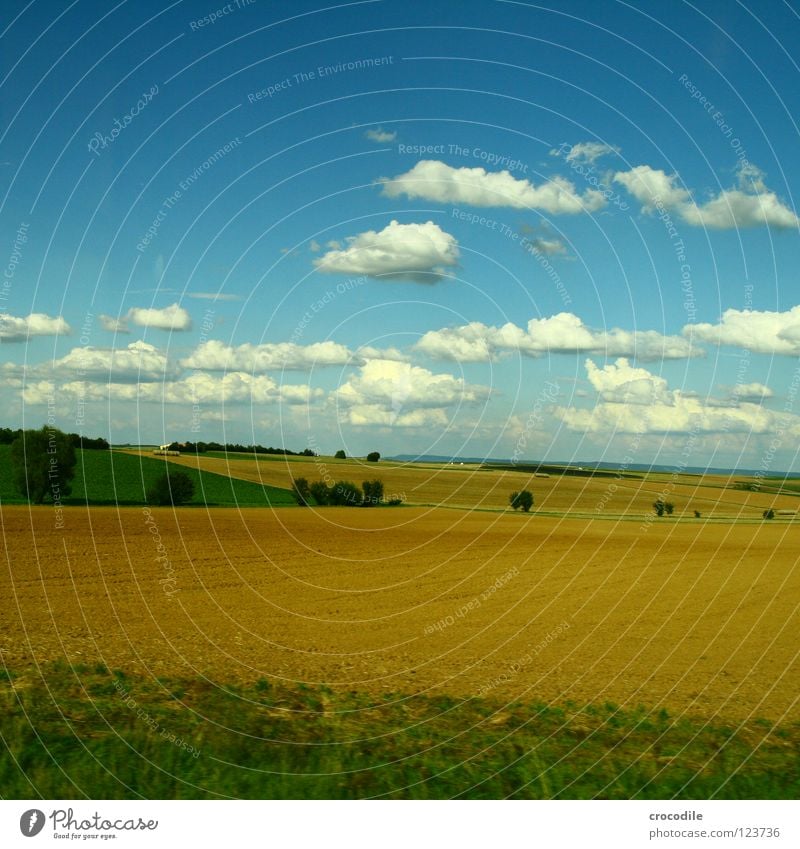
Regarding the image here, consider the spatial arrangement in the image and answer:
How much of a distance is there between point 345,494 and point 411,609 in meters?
39.2

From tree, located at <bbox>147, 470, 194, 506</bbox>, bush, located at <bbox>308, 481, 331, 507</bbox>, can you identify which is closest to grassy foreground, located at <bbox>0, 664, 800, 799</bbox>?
tree, located at <bbox>147, 470, 194, 506</bbox>

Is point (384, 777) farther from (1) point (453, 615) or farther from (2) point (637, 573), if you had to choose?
(2) point (637, 573)

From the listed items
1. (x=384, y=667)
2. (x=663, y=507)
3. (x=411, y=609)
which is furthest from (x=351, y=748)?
(x=663, y=507)

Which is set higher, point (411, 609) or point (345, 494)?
point (345, 494)

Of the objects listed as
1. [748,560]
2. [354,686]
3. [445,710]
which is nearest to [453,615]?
[354,686]

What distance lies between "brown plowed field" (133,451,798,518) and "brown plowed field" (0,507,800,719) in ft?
52.4

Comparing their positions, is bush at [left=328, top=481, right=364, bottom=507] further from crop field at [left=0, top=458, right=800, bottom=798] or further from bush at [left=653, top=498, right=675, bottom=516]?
bush at [left=653, top=498, right=675, bottom=516]

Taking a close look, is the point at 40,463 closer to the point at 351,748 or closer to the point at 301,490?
the point at 301,490

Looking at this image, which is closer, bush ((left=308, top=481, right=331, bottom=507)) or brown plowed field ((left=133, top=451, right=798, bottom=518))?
bush ((left=308, top=481, right=331, bottom=507))

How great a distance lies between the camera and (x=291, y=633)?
68.1 ft

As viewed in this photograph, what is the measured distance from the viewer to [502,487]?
85000 millimetres

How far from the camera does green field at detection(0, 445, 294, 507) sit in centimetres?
6391

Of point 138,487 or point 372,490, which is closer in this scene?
point 372,490
